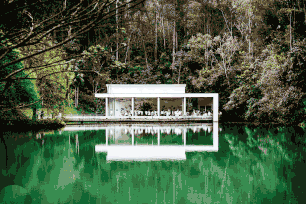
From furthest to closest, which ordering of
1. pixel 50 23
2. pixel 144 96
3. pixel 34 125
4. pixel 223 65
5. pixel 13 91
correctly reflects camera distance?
pixel 223 65
pixel 144 96
pixel 34 125
pixel 13 91
pixel 50 23

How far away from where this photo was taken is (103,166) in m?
6.93

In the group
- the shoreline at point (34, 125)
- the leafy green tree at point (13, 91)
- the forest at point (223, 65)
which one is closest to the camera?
the leafy green tree at point (13, 91)

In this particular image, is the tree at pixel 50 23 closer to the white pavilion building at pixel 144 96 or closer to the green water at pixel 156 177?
the green water at pixel 156 177

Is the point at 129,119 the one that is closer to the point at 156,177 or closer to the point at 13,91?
the point at 13,91

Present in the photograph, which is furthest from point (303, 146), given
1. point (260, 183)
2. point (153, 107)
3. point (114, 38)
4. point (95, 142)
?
point (153, 107)

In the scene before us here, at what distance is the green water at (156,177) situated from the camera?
4730mm

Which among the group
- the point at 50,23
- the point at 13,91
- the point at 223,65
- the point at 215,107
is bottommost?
the point at 215,107

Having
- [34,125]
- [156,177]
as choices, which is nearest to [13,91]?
[156,177]

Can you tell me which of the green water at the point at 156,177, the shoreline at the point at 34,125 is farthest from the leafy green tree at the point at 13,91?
the shoreline at the point at 34,125

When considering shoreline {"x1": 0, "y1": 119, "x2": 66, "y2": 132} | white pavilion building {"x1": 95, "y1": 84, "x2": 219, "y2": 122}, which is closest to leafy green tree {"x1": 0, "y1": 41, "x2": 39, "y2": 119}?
shoreline {"x1": 0, "y1": 119, "x2": 66, "y2": 132}

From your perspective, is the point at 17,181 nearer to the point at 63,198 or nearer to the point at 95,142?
the point at 63,198

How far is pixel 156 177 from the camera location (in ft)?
19.3

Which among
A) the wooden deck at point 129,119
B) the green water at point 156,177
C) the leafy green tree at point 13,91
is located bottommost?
the wooden deck at point 129,119

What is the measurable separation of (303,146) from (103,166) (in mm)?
7300
